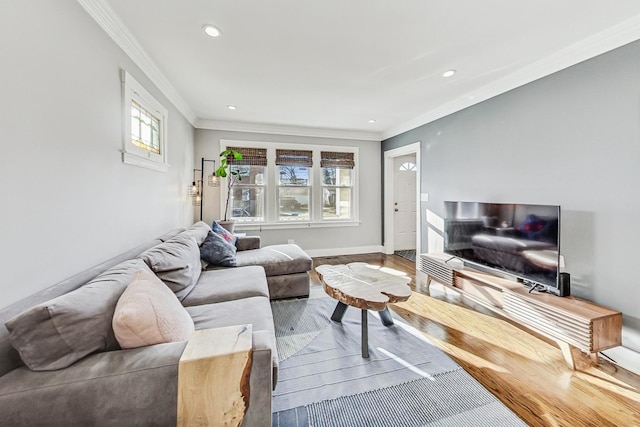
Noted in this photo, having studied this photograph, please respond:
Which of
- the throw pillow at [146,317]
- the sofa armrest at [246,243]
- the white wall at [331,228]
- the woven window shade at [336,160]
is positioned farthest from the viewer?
the woven window shade at [336,160]

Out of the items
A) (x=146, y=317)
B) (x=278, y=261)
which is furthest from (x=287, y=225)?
(x=146, y=317)

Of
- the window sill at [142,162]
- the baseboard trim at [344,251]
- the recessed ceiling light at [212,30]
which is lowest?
the baseboard trim at [344,251]

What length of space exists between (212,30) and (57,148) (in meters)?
1.35

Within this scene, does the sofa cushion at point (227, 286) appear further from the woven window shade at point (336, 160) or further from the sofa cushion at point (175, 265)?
the woven window shade at point (336, 160)

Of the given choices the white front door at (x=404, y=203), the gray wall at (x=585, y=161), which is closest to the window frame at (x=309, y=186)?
the white front door at (x=404, y=203)

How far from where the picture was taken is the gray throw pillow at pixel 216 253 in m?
2.72

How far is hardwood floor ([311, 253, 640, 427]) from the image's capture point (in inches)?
59.2

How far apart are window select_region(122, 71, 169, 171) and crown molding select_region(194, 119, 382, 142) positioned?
148cm

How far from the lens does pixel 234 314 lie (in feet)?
5.56

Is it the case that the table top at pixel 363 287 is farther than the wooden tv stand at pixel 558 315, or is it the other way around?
the table top at pixel 363 287

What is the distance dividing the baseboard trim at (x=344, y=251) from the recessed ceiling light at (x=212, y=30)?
3.64 meters

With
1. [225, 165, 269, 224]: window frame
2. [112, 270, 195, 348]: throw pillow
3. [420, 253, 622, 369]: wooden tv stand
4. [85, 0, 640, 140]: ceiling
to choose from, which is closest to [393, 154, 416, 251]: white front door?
[85, 0, 640, 140]: ceiling

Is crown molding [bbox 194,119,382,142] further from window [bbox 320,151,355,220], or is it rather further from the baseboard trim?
the baseboard trim

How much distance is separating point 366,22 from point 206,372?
2328 mm
